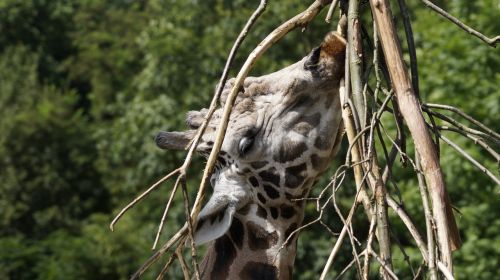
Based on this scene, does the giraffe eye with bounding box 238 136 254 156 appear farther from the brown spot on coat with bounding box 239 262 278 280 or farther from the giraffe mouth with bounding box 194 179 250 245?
the brown spot on coat with bounding box 239 262 278 280

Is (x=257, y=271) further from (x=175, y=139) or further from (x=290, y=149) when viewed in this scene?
(x=175, y=139)

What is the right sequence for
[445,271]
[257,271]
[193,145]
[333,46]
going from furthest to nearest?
[257,271] → [333,46] → [193,145] → [445,271]

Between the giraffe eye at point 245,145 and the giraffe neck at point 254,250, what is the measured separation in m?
0.23

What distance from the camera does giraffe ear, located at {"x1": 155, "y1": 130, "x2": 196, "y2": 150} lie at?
4.54 m

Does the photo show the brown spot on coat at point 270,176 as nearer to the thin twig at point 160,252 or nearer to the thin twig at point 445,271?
the thin twig at point 160,252

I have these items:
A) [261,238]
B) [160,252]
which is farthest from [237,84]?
[261,238]

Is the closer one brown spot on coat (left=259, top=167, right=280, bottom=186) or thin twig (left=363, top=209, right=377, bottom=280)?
thin twig (left=363, top=209, right=377, bottom=280)

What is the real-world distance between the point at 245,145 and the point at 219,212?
30cm

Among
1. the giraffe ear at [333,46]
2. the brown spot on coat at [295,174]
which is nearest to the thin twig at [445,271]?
the giraffe ear at [333,46]

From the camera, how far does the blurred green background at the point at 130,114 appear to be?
1355cm

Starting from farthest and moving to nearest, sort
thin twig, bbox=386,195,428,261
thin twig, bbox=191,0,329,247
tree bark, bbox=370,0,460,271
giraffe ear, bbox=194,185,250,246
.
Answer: giraffe ear, bbox=194,185,250,246
thin twig, bbox=191,0,329,247
thin twig, bbox=386,195,428,261
tree bark, bbox=370,0,460,271

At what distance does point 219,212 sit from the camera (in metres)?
4.41

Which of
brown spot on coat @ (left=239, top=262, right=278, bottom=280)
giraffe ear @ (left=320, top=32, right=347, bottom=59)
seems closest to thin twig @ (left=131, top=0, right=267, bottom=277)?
giraffe ear @ (left=320, top=32, right=347, bottom=59)

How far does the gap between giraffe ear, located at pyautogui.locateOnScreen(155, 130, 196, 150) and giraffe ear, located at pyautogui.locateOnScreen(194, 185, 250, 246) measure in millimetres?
217
